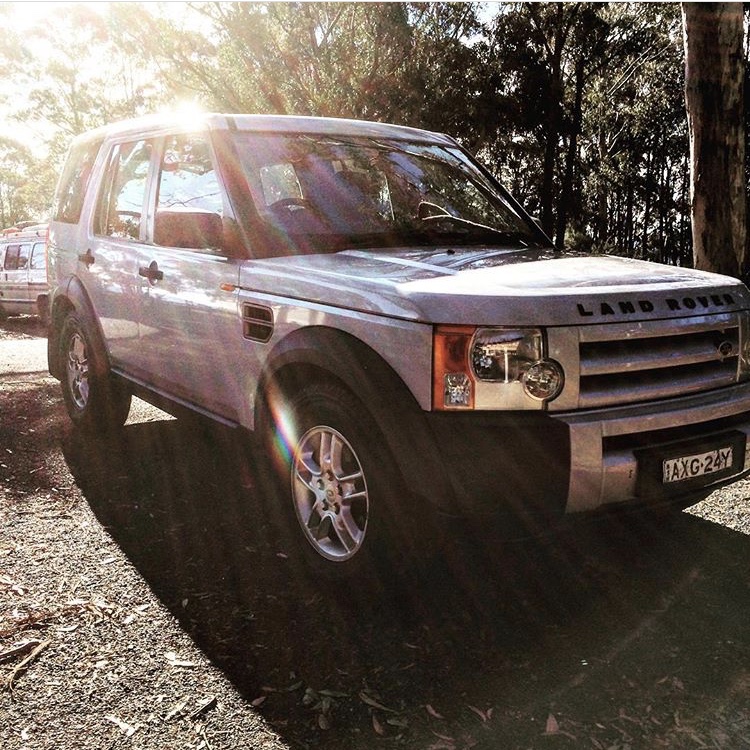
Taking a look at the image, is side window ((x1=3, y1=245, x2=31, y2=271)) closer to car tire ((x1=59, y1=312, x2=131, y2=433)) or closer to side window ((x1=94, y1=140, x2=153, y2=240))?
car tire ((x1=59, y1=312, x2=131, y2=433))

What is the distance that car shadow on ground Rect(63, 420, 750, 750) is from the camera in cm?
256

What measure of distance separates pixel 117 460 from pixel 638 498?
368 centimetres

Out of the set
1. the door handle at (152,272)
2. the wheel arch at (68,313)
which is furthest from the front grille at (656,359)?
the wheel arch at (68,313)

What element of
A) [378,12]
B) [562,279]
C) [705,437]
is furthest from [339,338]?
[378,12]

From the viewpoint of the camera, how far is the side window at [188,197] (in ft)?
12.3

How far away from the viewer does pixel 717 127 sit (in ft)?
22.1

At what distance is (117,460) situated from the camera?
214 inches

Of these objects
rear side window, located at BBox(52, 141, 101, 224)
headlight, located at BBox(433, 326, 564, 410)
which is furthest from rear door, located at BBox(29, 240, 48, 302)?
headlight, located at BBox(433, 326, 564, 410)

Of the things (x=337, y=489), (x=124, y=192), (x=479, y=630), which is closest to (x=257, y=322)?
(x=337, y=489)

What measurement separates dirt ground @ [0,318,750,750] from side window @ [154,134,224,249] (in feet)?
3.37

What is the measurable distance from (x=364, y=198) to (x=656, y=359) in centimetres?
170

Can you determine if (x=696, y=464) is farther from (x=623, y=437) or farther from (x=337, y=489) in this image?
(x=337, y=489)

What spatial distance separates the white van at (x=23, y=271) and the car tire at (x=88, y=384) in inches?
402

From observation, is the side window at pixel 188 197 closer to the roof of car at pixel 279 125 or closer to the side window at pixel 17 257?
the roof of car at pixel 279 125
